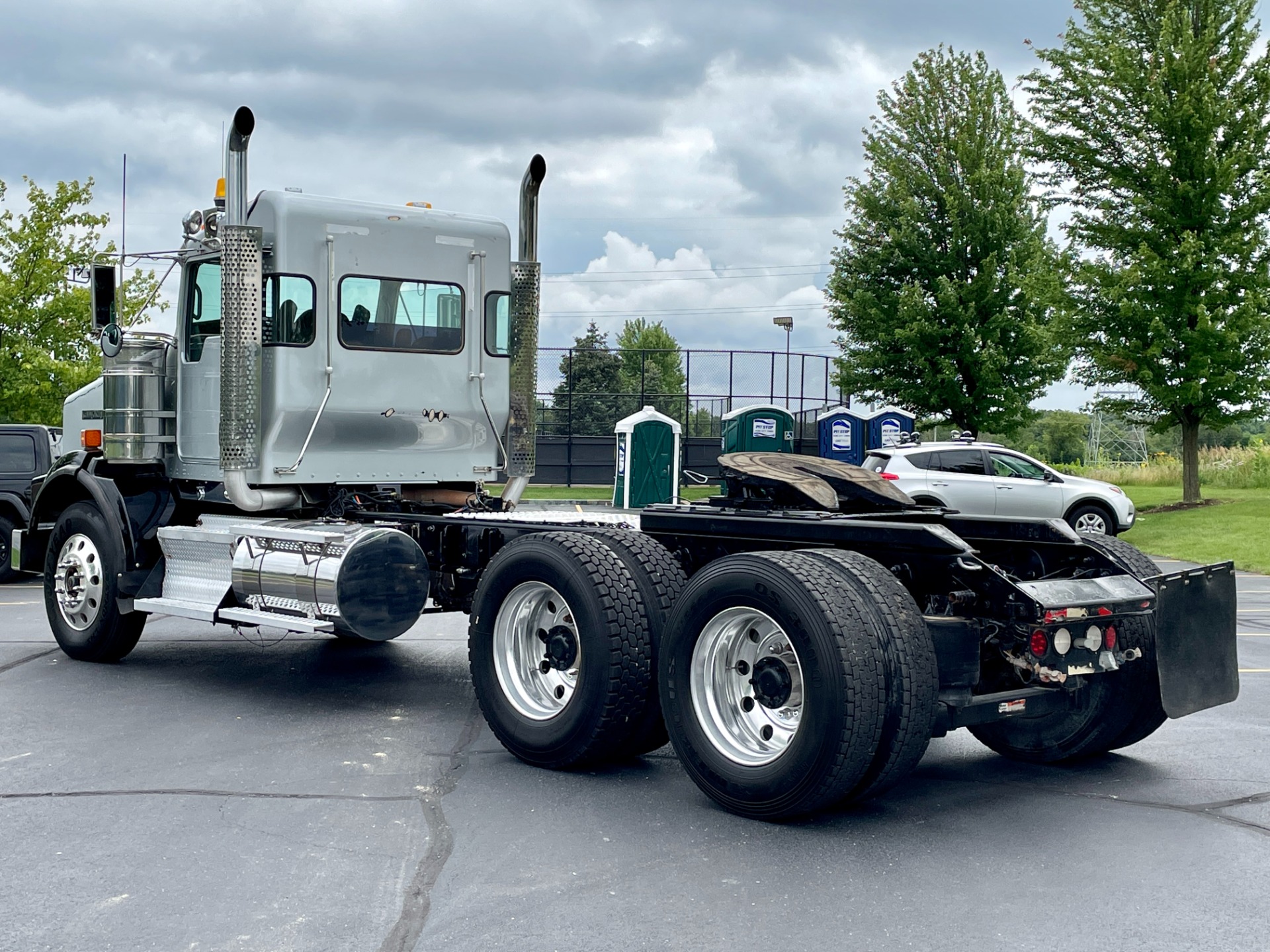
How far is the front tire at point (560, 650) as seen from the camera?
5.64 m

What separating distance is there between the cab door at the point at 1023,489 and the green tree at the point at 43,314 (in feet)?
52.7

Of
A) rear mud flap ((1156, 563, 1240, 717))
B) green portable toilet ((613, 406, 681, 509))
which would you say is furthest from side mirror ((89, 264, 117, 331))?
green portable toilet ((613, 406, 681, 509))

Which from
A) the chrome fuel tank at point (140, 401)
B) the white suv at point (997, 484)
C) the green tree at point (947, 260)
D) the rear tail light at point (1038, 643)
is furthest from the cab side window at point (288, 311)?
the green tree at point (947, 260)

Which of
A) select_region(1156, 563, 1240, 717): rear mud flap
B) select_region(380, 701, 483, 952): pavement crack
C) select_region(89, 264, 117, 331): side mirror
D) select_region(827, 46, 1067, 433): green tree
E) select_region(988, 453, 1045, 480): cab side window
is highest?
select_region(827, 46, 1067, 433): green tree

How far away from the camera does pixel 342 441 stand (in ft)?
27.0

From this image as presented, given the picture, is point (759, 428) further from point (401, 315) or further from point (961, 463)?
point (401, 315)

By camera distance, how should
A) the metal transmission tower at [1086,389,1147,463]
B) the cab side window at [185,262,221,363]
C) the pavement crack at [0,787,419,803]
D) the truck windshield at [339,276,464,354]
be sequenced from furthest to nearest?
the metal transmission tower at [1086,389,1147,463] → the cab side window at [185,262,221,363] → the truck windshield at [339,276,464,354] → the pavement crack at [0,787,419,803]

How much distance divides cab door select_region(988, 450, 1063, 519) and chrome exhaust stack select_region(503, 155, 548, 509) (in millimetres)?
13253

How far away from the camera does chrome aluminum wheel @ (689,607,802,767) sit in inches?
199

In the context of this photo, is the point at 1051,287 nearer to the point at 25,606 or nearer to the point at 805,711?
the point at 25,606

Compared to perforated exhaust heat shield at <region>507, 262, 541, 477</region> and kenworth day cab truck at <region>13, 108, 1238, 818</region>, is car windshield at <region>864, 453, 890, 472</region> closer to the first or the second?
perforated exhaust heat shield at <region>507, 262, 541, 477</region>

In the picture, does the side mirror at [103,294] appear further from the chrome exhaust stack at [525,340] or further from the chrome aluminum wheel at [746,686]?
the chrome aluminum wheel at [746,686]

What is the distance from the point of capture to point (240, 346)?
7.70m

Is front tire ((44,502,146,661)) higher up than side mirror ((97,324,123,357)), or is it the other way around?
side mirror ((97,324,123,357))
